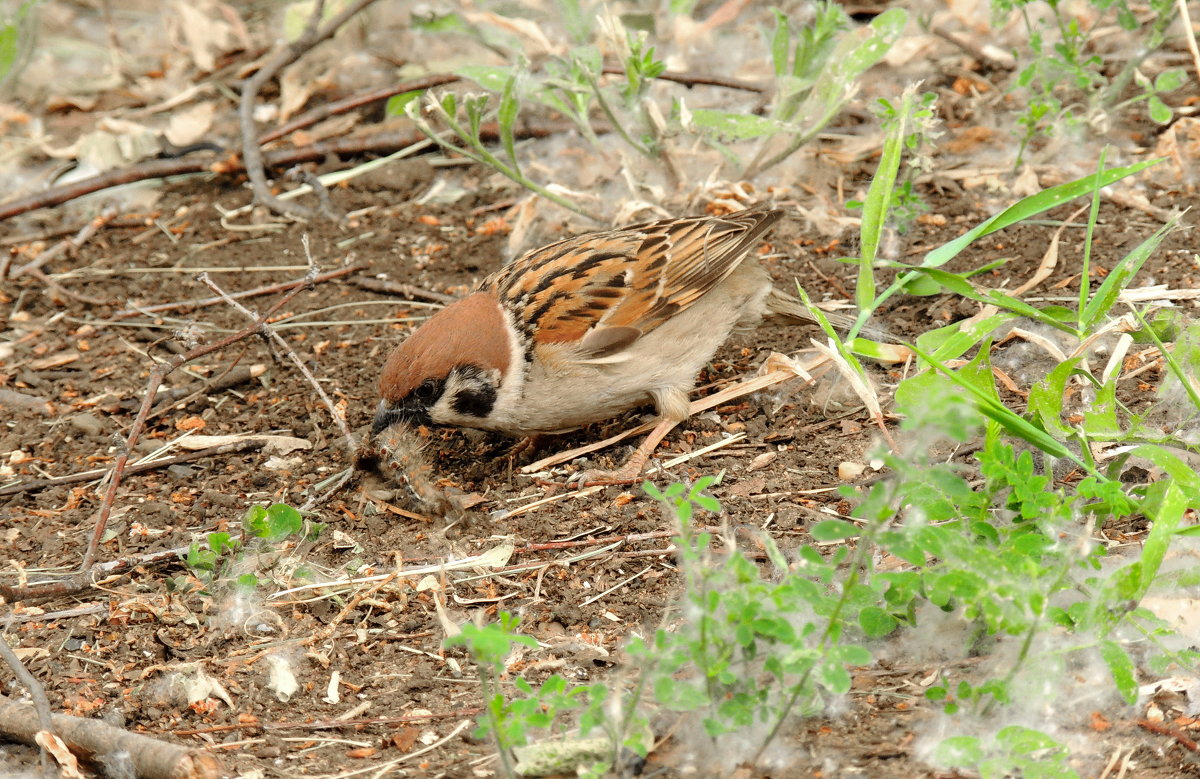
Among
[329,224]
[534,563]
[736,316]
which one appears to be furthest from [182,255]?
[534,563]

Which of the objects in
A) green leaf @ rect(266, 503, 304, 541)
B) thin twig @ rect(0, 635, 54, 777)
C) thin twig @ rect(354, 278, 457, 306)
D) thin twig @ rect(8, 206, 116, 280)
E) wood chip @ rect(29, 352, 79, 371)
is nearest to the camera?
thin twig @ rect(0, 635, 54, 777)

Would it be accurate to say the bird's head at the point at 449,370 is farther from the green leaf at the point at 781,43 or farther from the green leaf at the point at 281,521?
the green leaf at the point at 781,43

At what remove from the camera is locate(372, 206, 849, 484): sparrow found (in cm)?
404

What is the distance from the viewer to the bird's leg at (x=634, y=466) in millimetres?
3934

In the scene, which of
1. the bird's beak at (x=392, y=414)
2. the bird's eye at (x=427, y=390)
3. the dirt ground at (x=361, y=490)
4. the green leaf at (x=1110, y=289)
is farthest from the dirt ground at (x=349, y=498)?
the green leaf at (x=1110, y=289)

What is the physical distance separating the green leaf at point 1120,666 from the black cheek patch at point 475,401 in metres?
2.22

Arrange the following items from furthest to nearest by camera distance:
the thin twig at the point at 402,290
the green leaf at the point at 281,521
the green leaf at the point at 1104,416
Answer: the thin twig at the point at 402,290 < the green leaf at the point at 281,521 < the green leaf at the point at 1104,416

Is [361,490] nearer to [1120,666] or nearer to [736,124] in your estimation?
[736,124]

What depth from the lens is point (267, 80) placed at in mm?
6473

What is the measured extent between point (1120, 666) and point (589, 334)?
2238mm

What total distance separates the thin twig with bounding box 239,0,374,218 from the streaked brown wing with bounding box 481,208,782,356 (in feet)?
5.94

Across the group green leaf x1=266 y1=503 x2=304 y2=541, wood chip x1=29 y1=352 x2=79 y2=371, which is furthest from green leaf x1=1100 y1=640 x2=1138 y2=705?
wood chip x1=29 y1=352 x2=79 y2=371

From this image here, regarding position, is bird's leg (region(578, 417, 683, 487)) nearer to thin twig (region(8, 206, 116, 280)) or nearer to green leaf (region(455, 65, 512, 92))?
green leaf (region(455, 65, 512, 92))

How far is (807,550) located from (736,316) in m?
2.33
